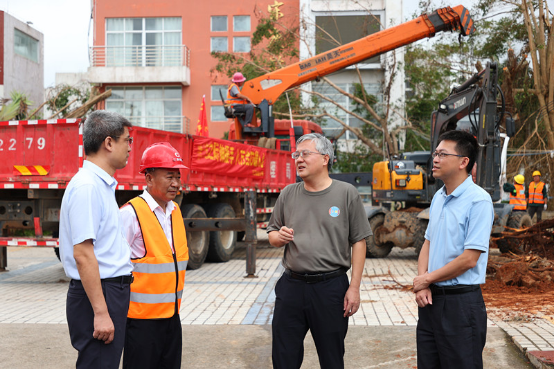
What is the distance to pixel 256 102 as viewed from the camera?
15.4m

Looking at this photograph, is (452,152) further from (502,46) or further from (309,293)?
(502,46)

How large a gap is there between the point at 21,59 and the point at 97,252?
3368 centimetres

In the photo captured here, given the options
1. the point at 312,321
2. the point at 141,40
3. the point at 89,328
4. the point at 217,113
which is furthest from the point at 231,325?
the point at 141,40

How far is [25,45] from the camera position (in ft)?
113

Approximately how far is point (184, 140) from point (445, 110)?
505 centimetres

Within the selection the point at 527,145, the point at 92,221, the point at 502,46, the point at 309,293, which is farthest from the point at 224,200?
the point at 502,46

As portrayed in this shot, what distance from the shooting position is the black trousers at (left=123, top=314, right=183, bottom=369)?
3.53m

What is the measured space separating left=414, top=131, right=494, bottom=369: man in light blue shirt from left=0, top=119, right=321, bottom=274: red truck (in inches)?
254

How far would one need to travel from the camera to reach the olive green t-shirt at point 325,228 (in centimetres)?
395

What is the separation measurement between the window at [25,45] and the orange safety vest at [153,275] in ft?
108

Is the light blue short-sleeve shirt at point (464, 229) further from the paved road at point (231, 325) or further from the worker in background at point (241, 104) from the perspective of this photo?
the worker in background at point (241, 104)

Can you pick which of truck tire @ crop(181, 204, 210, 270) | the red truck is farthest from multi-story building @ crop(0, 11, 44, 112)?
truck tire @ crop(181, 204, 210, 270)

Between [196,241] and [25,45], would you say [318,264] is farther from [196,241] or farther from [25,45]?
[25,45]

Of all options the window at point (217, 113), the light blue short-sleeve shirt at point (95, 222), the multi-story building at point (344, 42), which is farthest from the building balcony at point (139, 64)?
the light blue short-sleeve shirt at point (95, 222)
